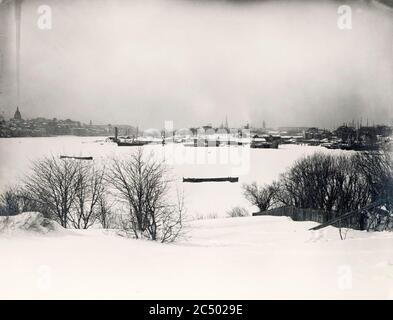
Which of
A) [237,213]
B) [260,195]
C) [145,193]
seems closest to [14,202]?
[145,193]

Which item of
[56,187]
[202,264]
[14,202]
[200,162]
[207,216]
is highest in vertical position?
[200,162]

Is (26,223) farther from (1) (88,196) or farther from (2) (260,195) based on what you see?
(2) (260,195)

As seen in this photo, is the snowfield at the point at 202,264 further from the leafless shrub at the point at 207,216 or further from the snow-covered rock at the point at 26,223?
the leafless shrub at the point at 207,216

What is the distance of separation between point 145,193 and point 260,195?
1.21 m

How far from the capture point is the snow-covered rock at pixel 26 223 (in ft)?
Result: 13.2

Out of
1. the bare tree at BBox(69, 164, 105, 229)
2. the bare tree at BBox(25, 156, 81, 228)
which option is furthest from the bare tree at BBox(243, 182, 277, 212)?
the bare tree at BBox(25, 156, 81, 228)

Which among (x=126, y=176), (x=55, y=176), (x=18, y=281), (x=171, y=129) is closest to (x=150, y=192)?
(x=126, y=176)

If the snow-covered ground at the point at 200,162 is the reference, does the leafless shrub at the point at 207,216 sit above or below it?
below

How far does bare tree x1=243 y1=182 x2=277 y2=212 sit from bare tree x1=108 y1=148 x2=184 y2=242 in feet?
2.26

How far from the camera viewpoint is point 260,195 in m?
4.37

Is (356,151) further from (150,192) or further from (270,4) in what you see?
(150,192)

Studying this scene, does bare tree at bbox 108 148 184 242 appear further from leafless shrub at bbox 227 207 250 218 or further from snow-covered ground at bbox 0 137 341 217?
leafless shrub at bbox 227 207 250 218

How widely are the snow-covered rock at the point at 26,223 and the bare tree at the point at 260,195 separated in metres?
1.98

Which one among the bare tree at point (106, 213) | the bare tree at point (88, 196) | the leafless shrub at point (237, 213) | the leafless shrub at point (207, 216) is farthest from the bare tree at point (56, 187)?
the leafless shrub at point (237, 213)
